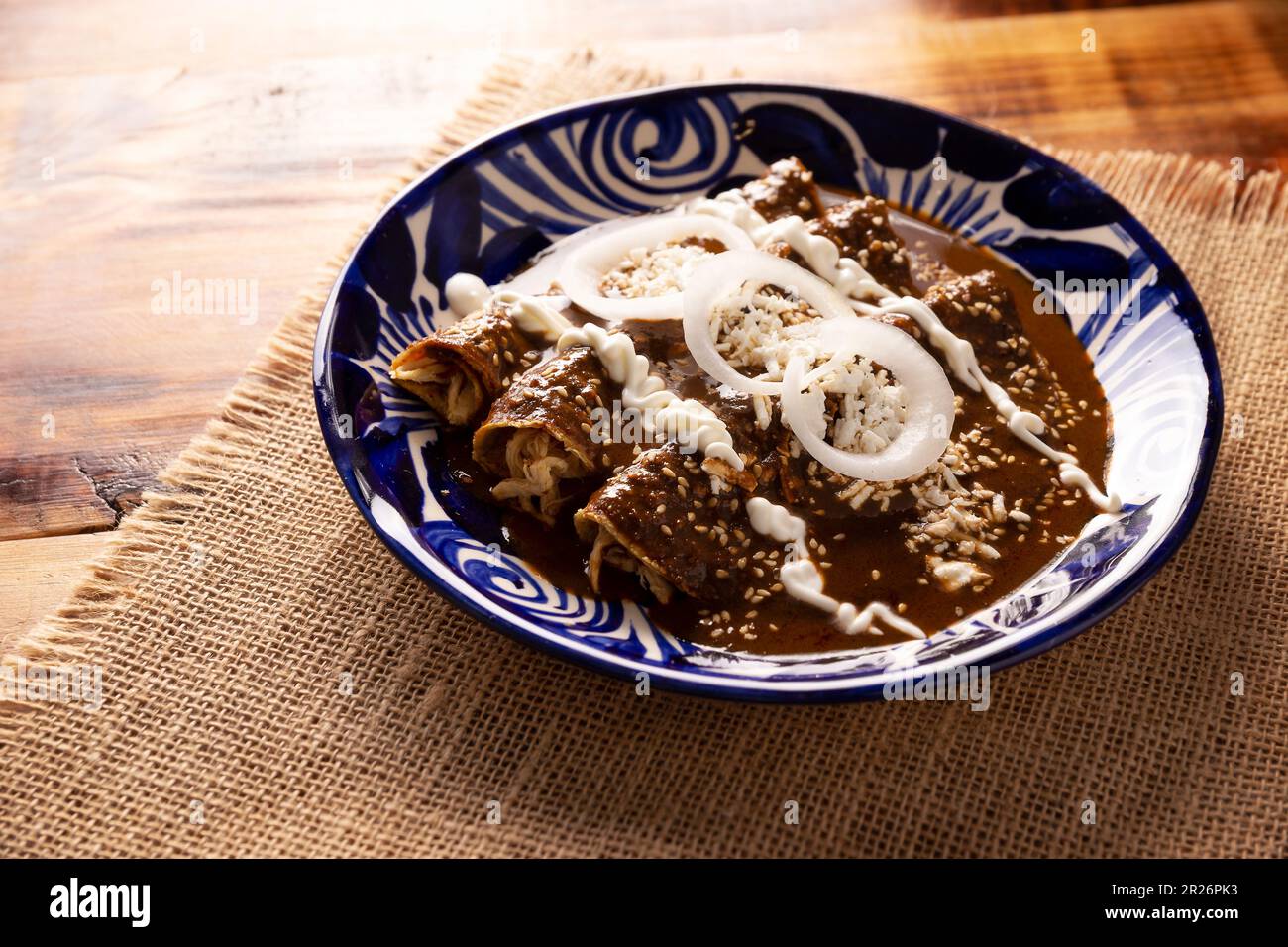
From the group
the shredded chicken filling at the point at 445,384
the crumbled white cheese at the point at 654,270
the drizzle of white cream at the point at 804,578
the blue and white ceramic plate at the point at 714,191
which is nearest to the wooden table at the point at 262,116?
the blue and white ceramic plate at the point at 714,191

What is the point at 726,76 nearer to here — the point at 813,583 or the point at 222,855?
the point at 813,583

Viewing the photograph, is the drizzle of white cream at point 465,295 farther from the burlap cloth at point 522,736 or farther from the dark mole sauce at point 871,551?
the burlap cloth at point 522,736

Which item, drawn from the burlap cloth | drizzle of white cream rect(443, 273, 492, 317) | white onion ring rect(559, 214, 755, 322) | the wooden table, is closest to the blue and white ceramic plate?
drizzle of white cream rect(443, 273, 492, 317)

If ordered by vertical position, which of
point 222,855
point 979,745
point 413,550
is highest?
point 413,550

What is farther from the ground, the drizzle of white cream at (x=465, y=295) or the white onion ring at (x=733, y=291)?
Answer: the white onion ring at (x=733, y=291)

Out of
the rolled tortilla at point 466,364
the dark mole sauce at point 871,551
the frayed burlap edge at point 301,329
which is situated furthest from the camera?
the rolled tortilla at point 466,364
